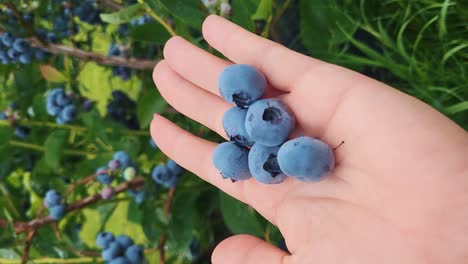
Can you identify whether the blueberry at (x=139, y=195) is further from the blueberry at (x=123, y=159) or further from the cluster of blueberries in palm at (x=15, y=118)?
the cluster of blueberries in palm at (x=15, y=118)

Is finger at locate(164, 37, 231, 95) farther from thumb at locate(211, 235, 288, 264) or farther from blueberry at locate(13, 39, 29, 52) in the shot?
blueberry at locate(13, 39, 29, 52)

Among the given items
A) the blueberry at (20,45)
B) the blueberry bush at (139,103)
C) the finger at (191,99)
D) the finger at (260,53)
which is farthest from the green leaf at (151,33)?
the blueberry at (20,45)

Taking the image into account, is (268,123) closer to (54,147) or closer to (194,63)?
(194,63)

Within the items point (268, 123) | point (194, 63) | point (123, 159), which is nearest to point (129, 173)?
point (123, 159)

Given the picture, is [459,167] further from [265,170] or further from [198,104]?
[198,104]

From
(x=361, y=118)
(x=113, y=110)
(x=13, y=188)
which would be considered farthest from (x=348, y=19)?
(x=13, y=188)
